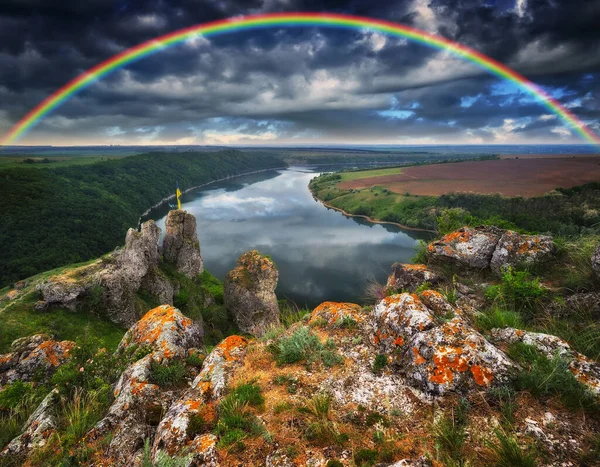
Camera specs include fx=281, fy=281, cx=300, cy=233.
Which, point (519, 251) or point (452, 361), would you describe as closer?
point (452, 361)

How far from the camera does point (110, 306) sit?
26000 millimetres

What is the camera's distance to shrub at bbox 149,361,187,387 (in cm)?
633

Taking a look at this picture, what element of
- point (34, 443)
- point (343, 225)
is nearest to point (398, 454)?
point (34, 443)

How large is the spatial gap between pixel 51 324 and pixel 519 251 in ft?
105

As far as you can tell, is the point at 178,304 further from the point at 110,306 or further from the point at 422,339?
the point at 422,339

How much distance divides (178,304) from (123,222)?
9118 centimetres

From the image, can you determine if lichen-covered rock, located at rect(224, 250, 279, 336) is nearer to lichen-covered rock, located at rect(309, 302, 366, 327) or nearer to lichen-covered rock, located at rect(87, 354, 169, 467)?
lichen-covered rock, located at rect(309, 302, 366, 327)

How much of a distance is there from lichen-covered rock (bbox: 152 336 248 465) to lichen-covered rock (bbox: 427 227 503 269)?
7.75 metres

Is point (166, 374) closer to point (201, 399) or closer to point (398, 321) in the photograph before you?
point (201, 399)

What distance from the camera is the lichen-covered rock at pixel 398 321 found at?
570cm

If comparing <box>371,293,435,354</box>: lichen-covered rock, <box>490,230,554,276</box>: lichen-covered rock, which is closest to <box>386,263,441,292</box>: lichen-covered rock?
<box>490,230,554,276</box>: lichen-covered rock

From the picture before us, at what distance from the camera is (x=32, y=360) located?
30.7ft

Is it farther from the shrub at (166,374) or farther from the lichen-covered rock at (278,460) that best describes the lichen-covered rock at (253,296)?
the lichen-covered rock at (278,460)

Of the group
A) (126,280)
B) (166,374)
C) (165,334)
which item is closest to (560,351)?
(166,374)
